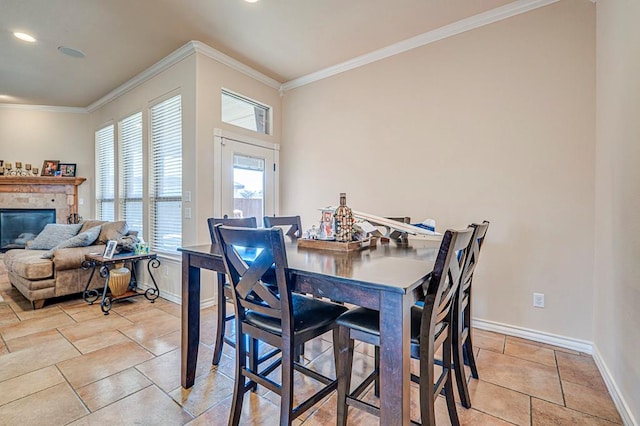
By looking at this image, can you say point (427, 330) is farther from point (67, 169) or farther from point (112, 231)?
point (67, 169)

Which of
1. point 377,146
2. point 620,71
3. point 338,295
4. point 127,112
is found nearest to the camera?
point 338,295

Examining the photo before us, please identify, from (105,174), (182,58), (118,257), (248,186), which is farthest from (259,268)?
(105,174)

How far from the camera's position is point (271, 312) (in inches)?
49.6

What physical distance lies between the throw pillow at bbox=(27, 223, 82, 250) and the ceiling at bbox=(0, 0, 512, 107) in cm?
207

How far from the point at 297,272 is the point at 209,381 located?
124 cm

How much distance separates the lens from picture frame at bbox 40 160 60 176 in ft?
17.4

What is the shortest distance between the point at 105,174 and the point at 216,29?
346 cm

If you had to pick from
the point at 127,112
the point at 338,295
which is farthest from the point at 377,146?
the point at 127,112

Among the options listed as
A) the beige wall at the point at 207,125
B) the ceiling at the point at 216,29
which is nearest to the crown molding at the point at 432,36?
the ceiling at the point at 216,29

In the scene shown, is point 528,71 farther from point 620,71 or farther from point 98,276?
point 98,276

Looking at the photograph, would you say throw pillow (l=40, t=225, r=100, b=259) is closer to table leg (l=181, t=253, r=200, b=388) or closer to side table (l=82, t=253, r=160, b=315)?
side table (l=82, t=253, r=160, b=315)

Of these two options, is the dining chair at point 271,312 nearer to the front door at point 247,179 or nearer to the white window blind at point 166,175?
the front door at point 247,179

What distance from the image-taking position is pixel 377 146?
3.32 metres

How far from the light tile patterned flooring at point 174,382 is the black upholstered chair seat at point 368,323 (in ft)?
2.02
